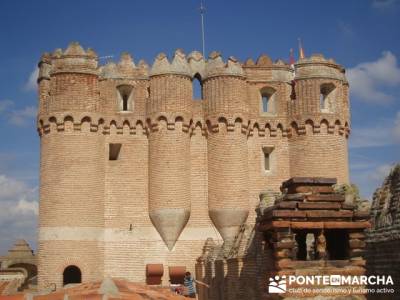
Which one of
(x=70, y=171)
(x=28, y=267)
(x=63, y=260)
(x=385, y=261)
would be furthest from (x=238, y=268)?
(x=28, y=267)

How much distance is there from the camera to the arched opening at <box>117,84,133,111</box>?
28219 mm

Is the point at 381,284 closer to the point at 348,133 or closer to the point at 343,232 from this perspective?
the point at 343,232

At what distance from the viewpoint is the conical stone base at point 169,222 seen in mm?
26750

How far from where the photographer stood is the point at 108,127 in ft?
90.2

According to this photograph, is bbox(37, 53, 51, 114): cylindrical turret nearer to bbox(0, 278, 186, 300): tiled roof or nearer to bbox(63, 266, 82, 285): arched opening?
bbox(63, 266, 82, 285): arched opening

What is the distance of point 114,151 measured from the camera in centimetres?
2794

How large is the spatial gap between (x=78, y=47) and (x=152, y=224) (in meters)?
8.45

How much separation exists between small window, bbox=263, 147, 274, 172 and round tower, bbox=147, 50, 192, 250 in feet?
12.1

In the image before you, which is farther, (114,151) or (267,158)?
(267,158)

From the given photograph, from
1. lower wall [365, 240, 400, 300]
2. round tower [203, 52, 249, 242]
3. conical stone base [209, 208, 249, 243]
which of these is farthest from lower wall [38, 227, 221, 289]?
lower wall [365, 240, 400, 300]

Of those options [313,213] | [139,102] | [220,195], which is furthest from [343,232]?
[139,102]

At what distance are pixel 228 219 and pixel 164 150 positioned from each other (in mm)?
4061

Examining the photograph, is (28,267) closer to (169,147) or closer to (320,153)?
(169,147)

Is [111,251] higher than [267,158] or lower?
lower
